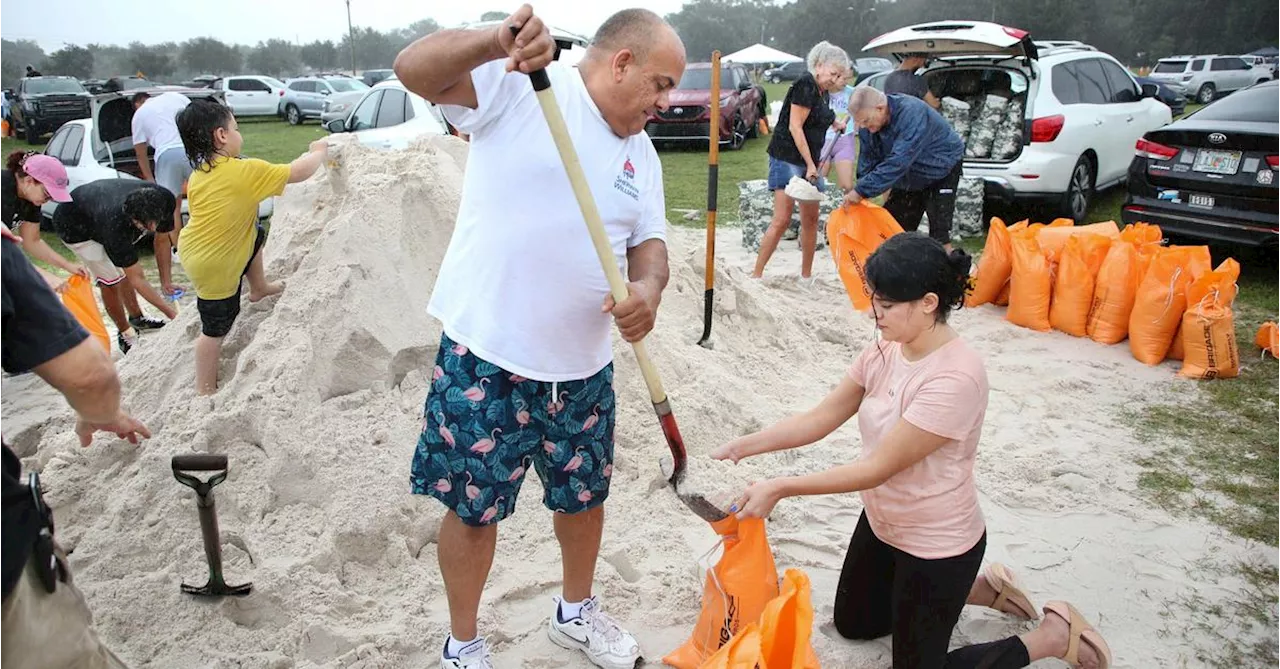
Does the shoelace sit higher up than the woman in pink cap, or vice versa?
the woman in pink cap

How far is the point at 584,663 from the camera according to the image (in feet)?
8.39

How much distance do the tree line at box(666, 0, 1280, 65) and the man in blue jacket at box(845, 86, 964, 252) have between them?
44954mm

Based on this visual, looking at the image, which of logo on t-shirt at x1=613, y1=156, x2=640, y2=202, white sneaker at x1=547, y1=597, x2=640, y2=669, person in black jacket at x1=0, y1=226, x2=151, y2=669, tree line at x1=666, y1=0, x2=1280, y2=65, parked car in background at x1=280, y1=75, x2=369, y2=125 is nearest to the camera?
person in black jacket at x1=0, y1=226, x2=151, y2=669

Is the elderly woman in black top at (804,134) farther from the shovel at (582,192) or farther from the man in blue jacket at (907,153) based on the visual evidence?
the shovel at (582,192)

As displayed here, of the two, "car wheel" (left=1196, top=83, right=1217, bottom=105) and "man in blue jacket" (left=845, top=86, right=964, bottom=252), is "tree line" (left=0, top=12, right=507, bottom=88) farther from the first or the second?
"man in blue jacket" (left=845, top=86, right=964, bottom=252)

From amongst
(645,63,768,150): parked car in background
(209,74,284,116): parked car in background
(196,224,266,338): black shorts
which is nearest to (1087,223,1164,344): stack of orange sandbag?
(196,224,266,338): black shorts

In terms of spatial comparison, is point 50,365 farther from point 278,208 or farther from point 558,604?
point 278,208

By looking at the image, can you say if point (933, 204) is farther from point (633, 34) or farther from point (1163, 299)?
point (633, 34)

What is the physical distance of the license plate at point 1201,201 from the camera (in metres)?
6.18

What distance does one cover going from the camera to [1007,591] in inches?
105

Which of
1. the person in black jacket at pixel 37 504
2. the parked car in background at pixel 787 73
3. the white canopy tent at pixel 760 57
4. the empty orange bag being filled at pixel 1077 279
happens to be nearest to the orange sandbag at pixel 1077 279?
the empty orange bag being filled at pixel 1077 279

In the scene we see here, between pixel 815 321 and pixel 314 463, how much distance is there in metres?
3.54

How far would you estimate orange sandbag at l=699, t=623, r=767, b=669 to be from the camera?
1974 mm

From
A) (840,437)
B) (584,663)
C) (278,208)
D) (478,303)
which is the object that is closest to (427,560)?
(584,663)
